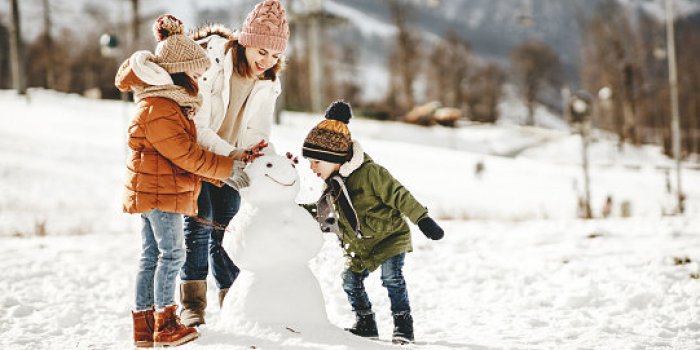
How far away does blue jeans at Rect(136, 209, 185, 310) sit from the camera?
2932 mm

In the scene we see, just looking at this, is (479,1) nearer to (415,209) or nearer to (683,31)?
(683,31)

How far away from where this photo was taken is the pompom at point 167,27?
3.03 metres

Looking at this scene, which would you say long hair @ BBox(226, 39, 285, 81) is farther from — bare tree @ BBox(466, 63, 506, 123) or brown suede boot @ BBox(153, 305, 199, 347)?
bare tree @ BBox(466, 63, 506, 123)

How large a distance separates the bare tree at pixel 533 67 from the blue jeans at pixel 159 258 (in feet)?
199

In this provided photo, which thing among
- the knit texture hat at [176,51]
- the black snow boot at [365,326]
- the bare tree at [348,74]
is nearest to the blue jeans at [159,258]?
the knit texture hat at [176,51]

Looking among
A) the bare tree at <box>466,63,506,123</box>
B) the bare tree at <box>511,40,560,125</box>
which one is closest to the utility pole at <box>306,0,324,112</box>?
the bare tree at <box>466,63,506,123</box>

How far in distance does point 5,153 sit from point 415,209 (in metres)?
13.4

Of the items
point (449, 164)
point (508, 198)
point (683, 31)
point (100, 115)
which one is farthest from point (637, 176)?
point (683, 31)

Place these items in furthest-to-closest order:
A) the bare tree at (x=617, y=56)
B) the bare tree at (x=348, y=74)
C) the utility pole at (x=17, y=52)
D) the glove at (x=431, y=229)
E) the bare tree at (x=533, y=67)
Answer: the bare tree at (x=533, y=67), the bare tree at (x=348, y=74), the bare tree at (x=617, y=56), the utility pole at (x=17, y=52), the glove at (x=431, y=229)

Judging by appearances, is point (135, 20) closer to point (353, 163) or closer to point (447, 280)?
point (447, 280)

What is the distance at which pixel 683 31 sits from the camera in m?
45.1

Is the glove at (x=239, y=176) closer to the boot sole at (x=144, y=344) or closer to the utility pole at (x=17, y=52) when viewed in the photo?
the boot sole at (x=144, y=344)

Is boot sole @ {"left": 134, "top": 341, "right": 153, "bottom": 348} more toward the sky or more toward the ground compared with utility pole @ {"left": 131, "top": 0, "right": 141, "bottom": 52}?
more toward the ground

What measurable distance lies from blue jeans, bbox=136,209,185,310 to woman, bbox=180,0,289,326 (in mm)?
248
